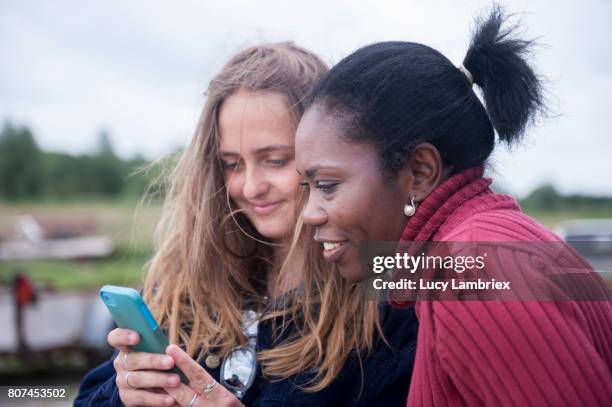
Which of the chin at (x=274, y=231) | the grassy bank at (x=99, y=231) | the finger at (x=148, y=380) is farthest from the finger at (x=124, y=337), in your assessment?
the grassy bank at (x=99, y=231)

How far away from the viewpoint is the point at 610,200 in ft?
23.5

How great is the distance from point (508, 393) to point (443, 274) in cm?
31

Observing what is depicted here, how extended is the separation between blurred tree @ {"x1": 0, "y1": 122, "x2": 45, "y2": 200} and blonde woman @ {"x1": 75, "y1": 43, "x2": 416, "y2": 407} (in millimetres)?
6933

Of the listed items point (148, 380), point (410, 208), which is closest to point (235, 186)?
point (148, 380)

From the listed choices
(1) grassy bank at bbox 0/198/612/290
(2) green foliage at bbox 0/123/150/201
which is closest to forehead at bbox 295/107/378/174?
(1) grassy bank at bbox 0/198/612/290

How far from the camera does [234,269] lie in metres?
2.54

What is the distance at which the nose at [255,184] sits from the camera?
2285 mm

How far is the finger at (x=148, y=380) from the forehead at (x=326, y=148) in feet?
2.50

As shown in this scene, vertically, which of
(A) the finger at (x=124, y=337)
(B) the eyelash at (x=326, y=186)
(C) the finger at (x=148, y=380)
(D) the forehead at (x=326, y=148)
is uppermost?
(D) the forehead at (x=326, y=148)

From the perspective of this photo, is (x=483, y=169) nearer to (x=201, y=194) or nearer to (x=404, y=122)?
(x=404, y=122)

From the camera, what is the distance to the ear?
5.52 feet

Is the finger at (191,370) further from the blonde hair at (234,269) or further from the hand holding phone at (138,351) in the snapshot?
the blonde hair at (234,269)

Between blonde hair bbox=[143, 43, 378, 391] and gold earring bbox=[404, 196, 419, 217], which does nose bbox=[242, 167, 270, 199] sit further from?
gold earring bbox=[404, 196, 419, 217]

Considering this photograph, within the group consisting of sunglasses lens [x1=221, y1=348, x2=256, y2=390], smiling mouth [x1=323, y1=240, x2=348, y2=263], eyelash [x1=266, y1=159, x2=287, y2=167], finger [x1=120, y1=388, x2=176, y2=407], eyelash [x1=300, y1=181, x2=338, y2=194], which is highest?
eyelash [x1=266, y1=159, x2=287, y2=167]
